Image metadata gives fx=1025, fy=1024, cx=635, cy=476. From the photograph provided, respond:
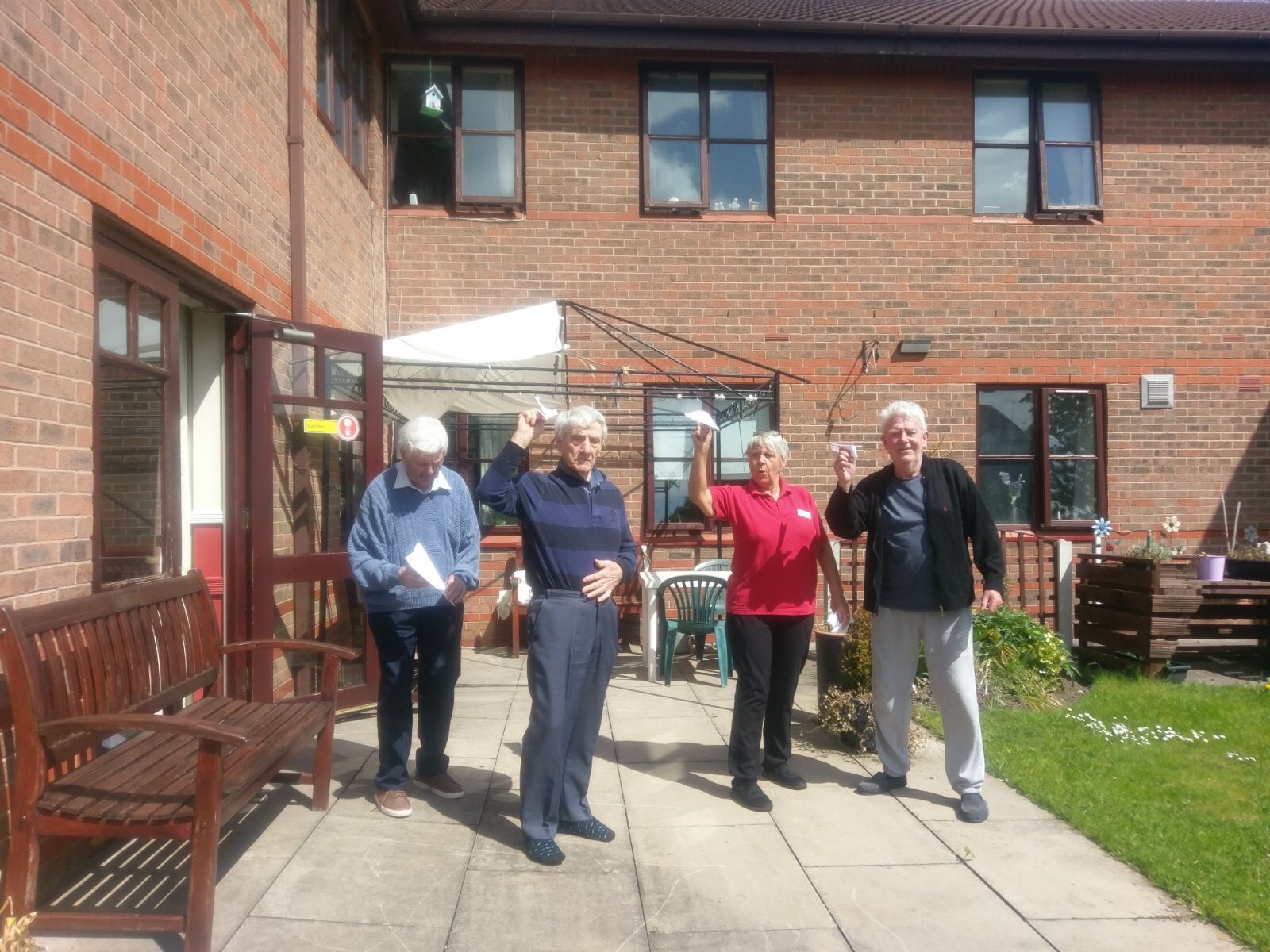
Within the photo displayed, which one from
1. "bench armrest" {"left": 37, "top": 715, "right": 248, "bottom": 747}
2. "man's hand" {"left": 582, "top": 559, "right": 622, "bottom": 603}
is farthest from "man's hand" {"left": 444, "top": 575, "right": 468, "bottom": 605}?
"bench armrest" {"left": 37, "top": 715, "right": 248, "bottom": 747}

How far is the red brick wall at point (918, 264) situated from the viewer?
9789 mm

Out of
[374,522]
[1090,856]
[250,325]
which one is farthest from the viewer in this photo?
[250,325]

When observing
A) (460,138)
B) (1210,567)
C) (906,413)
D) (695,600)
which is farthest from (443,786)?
(460,138)

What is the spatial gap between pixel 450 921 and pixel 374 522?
5.83 ft

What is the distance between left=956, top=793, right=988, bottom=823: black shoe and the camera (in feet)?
15.2

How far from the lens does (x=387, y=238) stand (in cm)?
970

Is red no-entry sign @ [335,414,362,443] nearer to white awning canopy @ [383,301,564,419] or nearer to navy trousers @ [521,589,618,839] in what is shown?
white awning canopy @ [383,301,564,419]

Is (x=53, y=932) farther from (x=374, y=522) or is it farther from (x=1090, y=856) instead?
(x=1090, y=856)

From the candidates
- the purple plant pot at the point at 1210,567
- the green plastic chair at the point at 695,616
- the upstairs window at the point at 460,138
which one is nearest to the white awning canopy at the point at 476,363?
the green plastic chair at the point at 695,616

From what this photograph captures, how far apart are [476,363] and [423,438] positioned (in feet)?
11.0

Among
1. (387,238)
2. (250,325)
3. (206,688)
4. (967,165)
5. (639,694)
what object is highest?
(967,165)

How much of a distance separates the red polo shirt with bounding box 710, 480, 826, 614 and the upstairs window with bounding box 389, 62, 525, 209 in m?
5.80

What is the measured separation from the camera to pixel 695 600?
26.1 feet

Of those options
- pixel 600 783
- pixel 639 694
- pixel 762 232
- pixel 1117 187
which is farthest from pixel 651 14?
pixel 600 783
